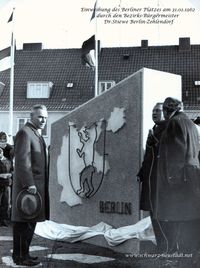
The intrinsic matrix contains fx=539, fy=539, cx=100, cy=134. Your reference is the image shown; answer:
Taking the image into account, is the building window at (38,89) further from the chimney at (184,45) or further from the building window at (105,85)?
the chimney at (184,45)

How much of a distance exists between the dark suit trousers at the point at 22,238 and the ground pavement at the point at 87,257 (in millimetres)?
133

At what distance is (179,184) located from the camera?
4758mm

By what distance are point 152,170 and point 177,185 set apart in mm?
662

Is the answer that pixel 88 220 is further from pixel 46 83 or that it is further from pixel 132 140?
pixel 46 83

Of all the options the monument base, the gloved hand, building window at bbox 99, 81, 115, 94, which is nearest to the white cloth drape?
the monument base

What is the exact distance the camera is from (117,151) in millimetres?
6547

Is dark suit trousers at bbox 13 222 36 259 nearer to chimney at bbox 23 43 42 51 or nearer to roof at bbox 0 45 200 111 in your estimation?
roof at bbox 0 45 200 111

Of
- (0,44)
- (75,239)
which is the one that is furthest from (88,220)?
(0,44)

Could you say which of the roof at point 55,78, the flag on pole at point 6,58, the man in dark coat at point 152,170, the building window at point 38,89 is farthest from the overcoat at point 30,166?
the building window at point 38,89

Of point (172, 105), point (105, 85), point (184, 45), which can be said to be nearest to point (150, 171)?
point (172, 105)

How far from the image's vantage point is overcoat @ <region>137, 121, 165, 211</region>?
530 cm

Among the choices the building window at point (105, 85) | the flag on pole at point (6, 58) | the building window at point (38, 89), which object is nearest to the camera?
the flag on pole at point (6, 58)

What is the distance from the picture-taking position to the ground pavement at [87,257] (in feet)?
15.8

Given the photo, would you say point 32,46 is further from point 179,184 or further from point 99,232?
point 179,184
